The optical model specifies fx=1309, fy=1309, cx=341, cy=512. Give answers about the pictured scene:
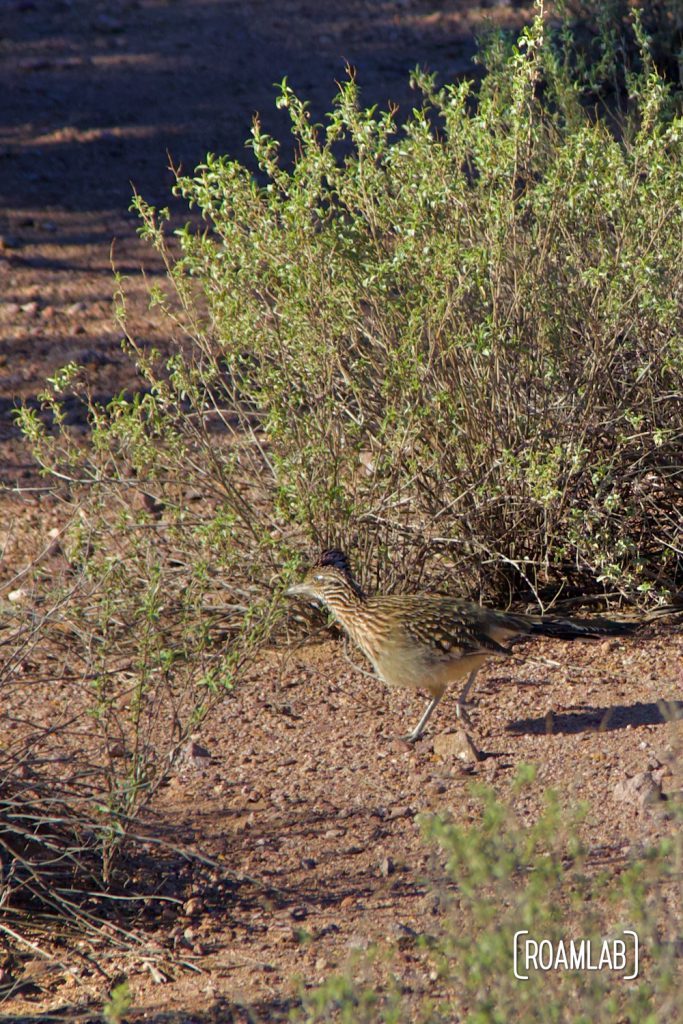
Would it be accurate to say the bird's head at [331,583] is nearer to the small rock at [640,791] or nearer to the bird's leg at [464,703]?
the bird's leg at [464,703]

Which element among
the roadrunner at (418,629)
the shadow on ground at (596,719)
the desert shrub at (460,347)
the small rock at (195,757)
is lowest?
the shadow on ground at (596,719)

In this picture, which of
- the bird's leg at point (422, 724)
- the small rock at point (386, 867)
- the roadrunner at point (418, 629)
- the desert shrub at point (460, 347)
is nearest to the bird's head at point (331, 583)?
the roadrunner at point (418, 629)

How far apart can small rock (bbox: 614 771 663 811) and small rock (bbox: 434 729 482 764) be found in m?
0.56

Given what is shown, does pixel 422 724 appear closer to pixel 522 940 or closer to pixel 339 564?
pixel 339 564

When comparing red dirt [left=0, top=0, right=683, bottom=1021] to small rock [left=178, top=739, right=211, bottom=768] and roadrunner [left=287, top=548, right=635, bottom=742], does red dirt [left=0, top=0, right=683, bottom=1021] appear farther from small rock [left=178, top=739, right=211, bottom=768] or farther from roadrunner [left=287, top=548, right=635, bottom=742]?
roadrunner [left=287, top=548, right=635, bottom=742]

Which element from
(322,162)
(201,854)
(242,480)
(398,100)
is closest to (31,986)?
(201,854)

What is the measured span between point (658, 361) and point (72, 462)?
2.54m

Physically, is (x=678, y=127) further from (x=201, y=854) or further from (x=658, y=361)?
(x=201, y=854)

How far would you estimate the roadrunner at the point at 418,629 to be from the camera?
4867 millimetres

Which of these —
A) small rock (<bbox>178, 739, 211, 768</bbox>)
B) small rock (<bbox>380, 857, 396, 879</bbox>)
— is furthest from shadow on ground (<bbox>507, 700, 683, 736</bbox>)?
small rock (<bbox>178, 739, 211, 768</bbox>)

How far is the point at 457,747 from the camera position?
496 centimetres

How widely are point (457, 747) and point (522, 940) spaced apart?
153cm

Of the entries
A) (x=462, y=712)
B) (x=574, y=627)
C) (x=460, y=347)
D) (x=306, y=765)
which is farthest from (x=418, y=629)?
(x=460, y=347)

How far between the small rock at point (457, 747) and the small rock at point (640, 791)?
0.56 meters
